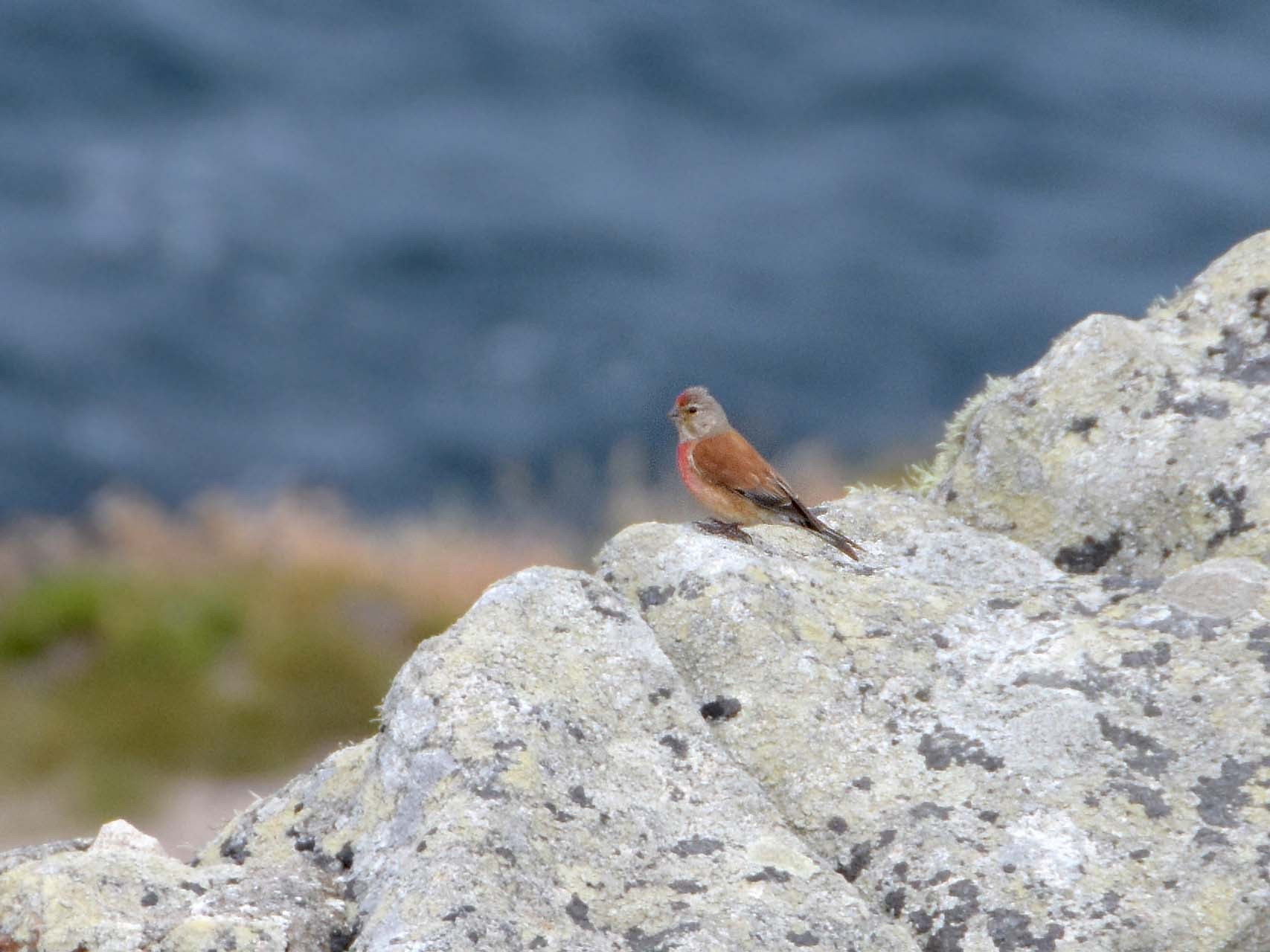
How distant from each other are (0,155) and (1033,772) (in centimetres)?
4062

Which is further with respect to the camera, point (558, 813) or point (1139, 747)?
point (1139, 747)

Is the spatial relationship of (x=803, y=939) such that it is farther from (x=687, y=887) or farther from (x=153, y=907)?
(x=153, y=907)

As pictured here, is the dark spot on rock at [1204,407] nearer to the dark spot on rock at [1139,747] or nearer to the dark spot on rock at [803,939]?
the dark spot on rock at [1139,747]

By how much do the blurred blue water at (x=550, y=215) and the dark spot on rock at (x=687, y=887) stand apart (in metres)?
→ 25.2

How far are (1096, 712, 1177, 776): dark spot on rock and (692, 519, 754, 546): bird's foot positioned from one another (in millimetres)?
1256

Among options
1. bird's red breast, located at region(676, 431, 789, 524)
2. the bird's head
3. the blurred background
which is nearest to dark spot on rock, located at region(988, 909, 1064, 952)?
bird's red breast, located at region(676, 431, 789, 524)

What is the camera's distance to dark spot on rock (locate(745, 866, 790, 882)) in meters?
3.57

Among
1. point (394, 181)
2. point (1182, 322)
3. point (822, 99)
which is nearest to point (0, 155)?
point (394, 181)

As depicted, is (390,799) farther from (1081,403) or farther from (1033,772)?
(1081,403)

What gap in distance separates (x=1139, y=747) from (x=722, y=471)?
3248mm

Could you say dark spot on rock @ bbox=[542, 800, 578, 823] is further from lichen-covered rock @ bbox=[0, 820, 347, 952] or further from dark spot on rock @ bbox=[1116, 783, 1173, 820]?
dark spot on rock @ bbox=[1116, 783, 1173, 820]

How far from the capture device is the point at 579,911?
346 centimetres

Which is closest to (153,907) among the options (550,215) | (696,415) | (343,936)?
(343,936)

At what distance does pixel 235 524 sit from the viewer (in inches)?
607
